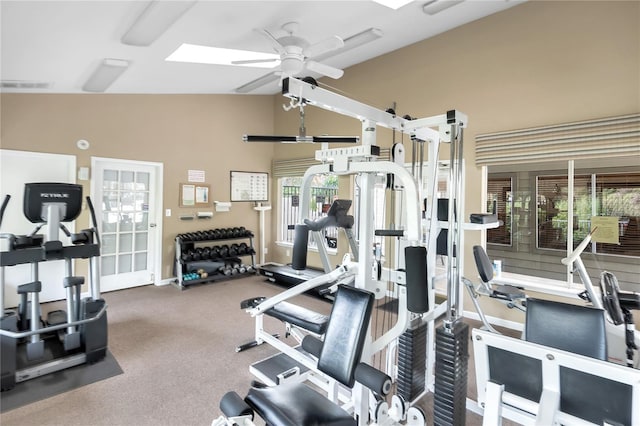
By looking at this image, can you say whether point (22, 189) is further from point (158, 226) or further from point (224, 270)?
point (224, 270)

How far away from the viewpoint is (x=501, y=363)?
117 centimetres

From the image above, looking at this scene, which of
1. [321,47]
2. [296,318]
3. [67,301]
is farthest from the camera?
[67,301]

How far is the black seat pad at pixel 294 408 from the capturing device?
4.48 feet

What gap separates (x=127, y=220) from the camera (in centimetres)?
486

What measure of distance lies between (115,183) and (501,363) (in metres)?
5.10

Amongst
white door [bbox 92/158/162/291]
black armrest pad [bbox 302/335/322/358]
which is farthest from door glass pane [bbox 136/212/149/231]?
black armrest pad [bbox 302/335/322/358]

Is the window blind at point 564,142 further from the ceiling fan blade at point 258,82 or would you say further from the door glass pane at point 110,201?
the door glass pane at point 110,201

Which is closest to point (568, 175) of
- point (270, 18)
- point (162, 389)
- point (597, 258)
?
point (597, 258)

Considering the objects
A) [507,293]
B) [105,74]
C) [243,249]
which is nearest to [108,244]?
[243,249]

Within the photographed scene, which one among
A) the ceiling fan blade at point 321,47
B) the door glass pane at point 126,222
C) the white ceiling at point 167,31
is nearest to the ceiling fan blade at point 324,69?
the ceiling fan blade at point 321,47

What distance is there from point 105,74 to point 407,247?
3711mm

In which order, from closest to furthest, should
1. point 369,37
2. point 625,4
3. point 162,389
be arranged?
point 162,389 → point 625,4 → point 369,37

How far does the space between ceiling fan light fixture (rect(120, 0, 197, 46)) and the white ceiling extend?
0.05 m

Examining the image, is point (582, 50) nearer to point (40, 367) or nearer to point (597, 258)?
point (597, 258)
